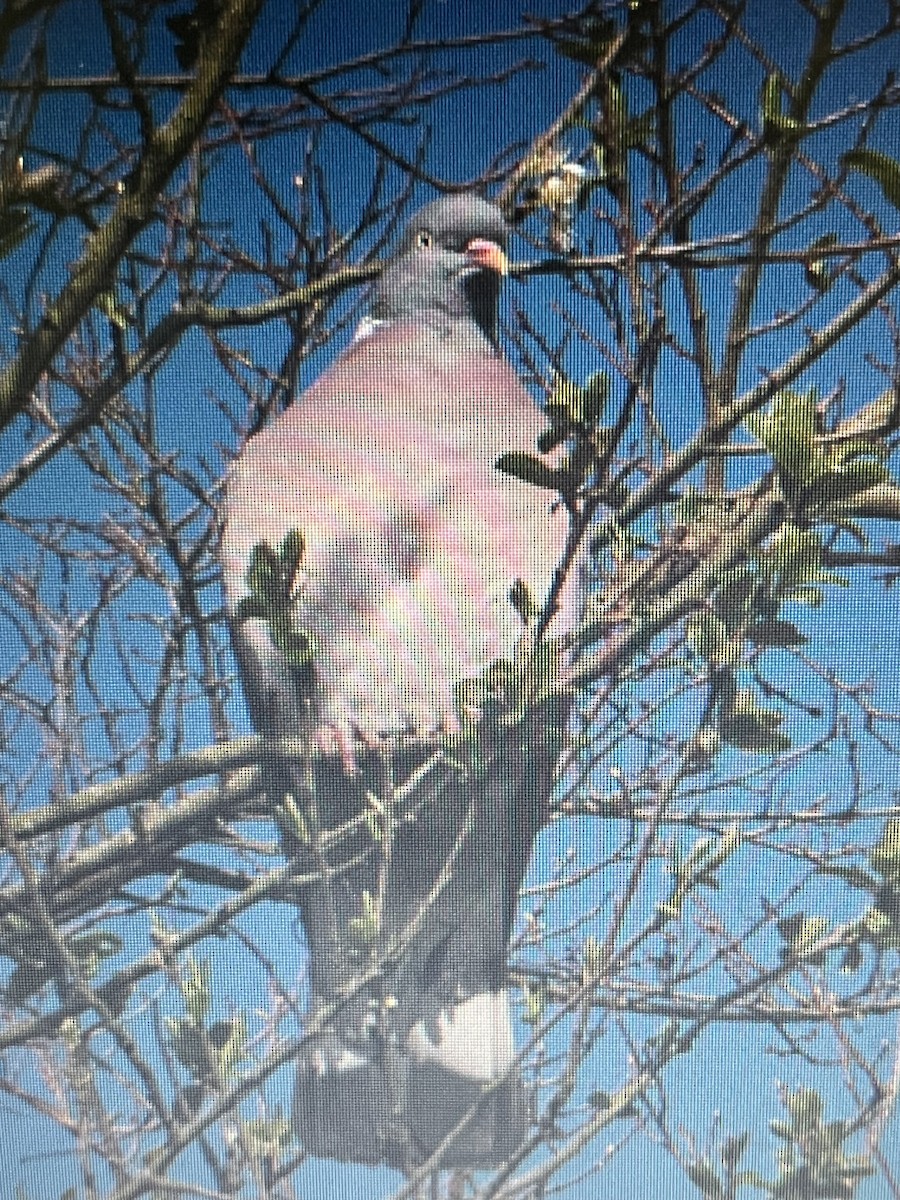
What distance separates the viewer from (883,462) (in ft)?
2.73

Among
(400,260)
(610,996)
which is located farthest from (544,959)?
(400,260)

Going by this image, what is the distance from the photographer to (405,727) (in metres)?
0.87

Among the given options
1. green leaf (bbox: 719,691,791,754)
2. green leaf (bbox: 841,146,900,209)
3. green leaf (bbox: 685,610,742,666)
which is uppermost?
green leaf (bbox: 841,146,900,209)

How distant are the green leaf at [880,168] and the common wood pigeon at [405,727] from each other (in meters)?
0.26

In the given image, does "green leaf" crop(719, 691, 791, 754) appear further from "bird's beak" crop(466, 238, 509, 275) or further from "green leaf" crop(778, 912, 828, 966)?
"bird's beak" crop(466, 238, 509, 275)

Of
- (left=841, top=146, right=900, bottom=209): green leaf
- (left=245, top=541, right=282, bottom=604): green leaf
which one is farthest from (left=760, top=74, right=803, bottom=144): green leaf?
(left=245, top=541, right=282, bottom=604): green leaf

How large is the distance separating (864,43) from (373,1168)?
2.92 ft

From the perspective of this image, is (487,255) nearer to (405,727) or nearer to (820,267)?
(820,267)

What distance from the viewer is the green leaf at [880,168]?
2.74ft

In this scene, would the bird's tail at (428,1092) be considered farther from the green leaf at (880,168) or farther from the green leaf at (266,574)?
the green leaf at (880,168)

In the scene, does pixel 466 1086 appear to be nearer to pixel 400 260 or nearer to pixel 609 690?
pixel 609 690

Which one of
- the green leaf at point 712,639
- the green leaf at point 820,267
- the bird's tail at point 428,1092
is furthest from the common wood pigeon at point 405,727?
the green leaf at point 820,267

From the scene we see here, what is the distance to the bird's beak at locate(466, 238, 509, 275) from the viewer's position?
0.89m

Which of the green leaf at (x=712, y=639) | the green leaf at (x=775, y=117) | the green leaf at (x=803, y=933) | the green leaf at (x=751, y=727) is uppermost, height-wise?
the green leaf at (x=775, y=117)
